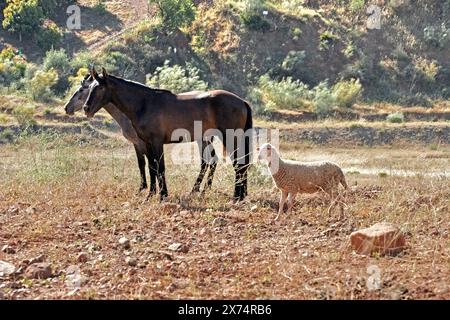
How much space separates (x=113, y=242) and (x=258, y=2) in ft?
97.1

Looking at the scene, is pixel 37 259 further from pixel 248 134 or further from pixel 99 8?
pixel 99 8

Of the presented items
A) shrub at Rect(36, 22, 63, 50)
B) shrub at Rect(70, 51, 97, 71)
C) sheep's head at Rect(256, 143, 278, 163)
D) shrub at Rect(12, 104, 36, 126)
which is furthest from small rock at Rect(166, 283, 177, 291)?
shrub at Rect(36, 22, 63, 50)

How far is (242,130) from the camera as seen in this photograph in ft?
38.1

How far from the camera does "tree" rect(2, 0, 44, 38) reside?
34312 mm

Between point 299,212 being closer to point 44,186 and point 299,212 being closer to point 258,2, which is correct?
point 44,186

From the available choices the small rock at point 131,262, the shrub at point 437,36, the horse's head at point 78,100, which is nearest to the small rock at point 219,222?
the small rock at point 131,262

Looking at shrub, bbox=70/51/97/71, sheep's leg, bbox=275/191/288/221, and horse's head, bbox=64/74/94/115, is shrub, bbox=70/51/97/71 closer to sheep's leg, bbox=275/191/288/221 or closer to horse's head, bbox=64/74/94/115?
horse's head, bbox=64/74/94/115

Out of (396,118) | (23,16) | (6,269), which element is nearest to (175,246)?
(6,269)

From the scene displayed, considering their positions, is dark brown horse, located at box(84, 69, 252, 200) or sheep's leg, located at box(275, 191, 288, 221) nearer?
sheep's leg, located at box(275, 191, 288, 221)

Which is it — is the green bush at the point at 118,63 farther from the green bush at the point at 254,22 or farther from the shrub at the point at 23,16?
the green bush at the point at 254,22

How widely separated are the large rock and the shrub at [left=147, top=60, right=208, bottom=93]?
72.6ft

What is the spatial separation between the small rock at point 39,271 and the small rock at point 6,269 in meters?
0.17

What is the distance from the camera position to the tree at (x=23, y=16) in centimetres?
3431

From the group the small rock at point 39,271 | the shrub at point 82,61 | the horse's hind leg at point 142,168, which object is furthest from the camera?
the shrub at point 82,61
